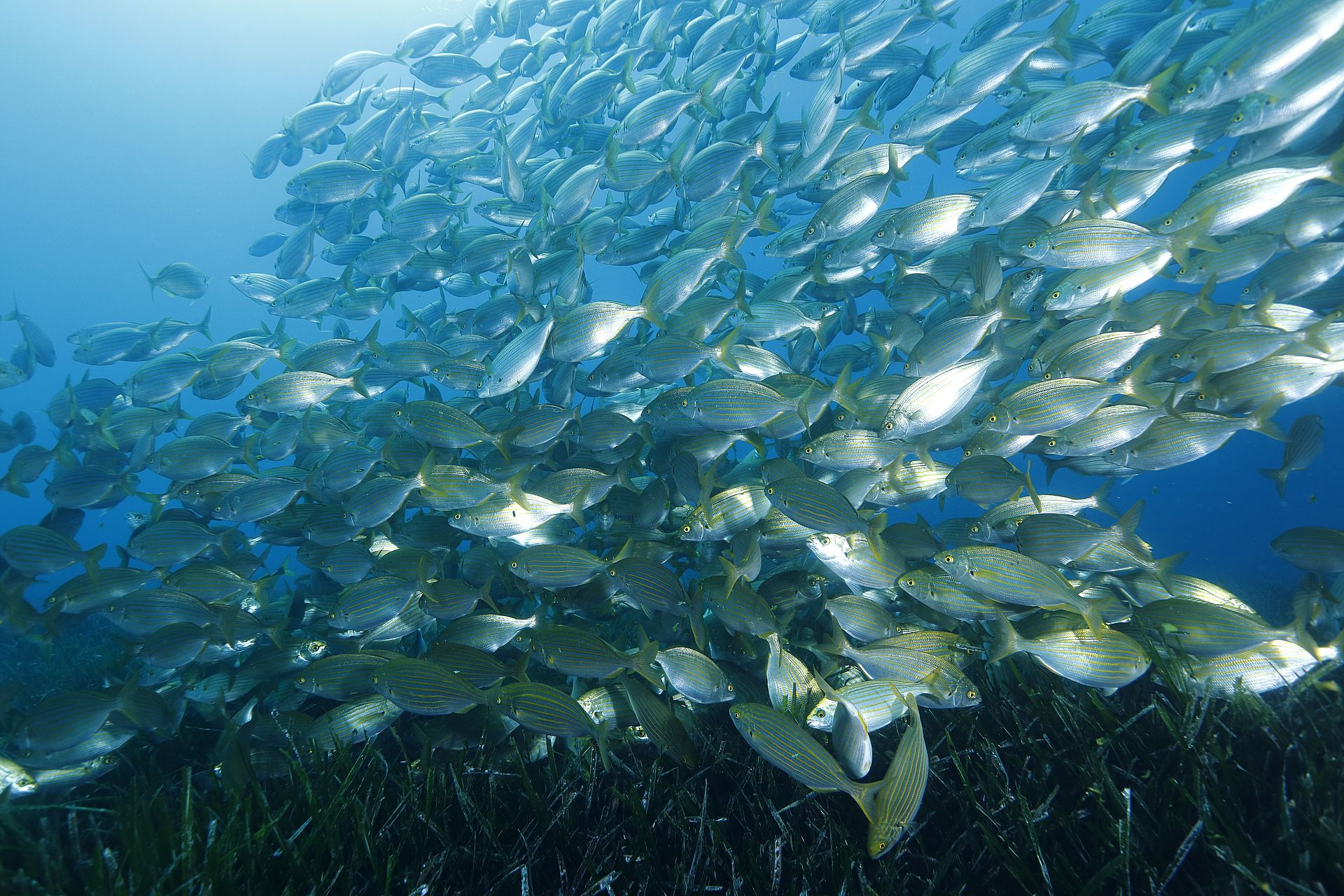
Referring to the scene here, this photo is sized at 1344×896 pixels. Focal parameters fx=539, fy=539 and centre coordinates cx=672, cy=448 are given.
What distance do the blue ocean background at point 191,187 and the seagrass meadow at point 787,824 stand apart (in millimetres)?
13104

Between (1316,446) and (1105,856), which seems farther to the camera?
(1316,446)

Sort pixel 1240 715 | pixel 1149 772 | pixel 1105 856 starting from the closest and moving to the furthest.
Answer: pixel 1105 856
pixel 1149 772
pixel 1240 715

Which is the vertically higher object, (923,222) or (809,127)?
(809,127)

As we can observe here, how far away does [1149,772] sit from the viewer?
7.84 ft

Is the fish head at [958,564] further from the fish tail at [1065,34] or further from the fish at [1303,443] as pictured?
the fish tail at [1065,34]

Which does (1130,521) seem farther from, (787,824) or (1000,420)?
(787,824)

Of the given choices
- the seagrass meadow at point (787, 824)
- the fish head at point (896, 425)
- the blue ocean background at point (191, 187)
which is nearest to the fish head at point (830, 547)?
the fish head at point (896, 425)

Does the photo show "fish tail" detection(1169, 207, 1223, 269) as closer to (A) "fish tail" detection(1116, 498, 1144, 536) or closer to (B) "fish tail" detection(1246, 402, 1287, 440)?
(B) "fish tail" detection(1246, 402, 1287, 440)

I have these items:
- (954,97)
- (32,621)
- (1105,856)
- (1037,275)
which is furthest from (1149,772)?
(32,621)

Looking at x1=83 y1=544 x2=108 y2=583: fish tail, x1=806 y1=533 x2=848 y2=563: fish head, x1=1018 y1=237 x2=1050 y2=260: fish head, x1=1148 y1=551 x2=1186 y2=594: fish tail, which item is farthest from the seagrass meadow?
x1=1018 y1=237 x2=1050 y2=260: fish head

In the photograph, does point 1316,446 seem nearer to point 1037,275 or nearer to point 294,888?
point 1037,275

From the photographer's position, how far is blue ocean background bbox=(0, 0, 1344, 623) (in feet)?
81.3

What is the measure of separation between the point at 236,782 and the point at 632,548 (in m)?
2.51

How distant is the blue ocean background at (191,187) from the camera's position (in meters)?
24.8
